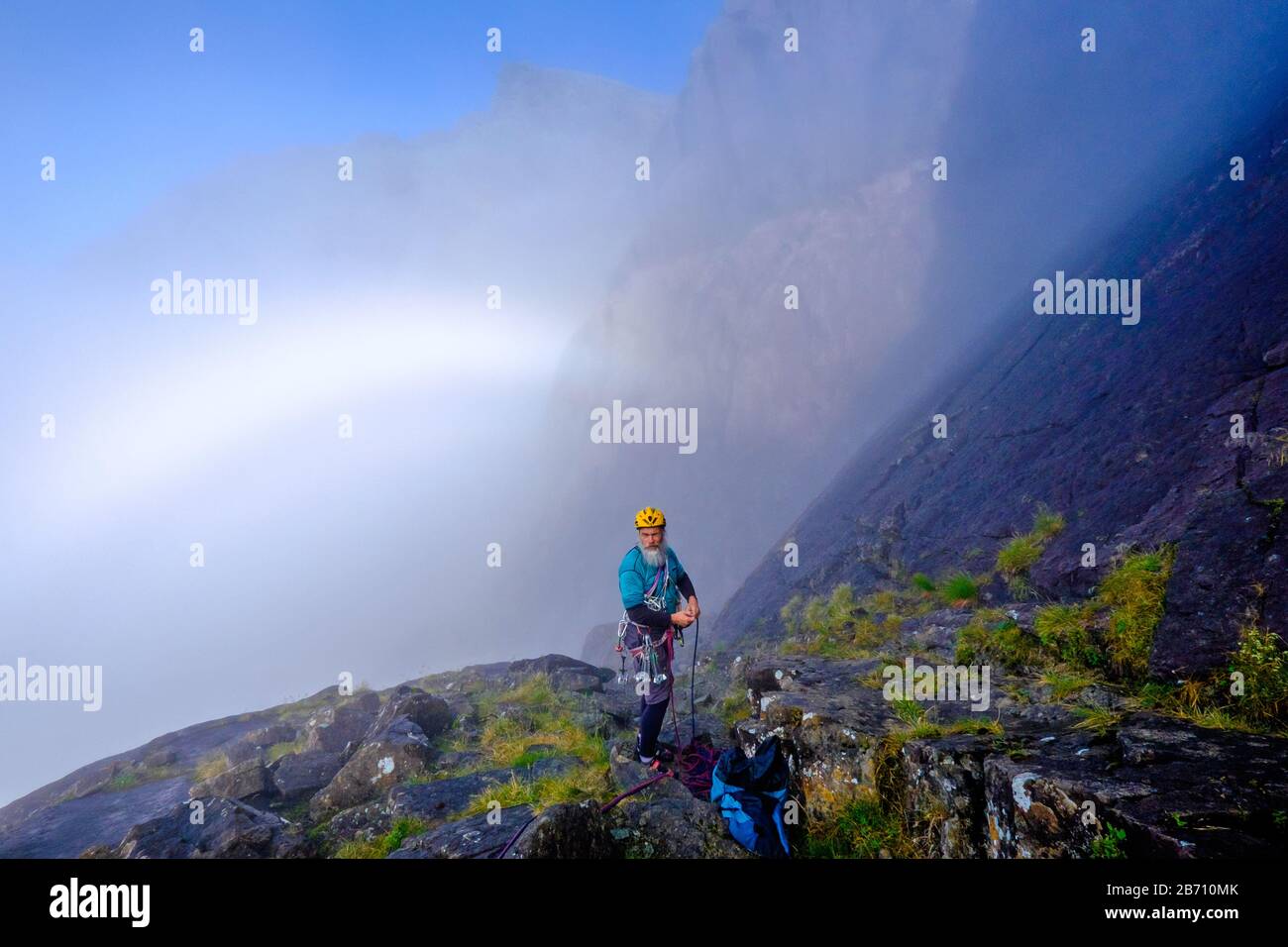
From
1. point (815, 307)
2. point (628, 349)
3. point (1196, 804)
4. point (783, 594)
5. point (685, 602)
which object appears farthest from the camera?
point (628, 349)

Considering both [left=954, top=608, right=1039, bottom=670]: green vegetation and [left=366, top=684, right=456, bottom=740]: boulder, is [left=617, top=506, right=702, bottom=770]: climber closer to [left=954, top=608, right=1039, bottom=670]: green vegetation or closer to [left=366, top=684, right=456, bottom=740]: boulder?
[left=954, top=608, right=1039, bottom=670]: green vegetation

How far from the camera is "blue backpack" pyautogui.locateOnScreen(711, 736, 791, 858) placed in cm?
498

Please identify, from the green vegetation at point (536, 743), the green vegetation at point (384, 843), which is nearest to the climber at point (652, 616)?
the green vegetation at point (536, 743)

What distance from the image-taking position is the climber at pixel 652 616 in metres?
6.58

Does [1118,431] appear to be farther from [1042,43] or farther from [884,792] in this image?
[1042,43]

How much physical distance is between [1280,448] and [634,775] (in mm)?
9001

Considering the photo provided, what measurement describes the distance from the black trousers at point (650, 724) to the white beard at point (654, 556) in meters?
1.78

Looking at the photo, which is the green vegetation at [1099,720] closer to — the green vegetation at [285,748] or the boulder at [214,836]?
the boulder at [214,836]

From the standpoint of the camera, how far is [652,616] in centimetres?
651
